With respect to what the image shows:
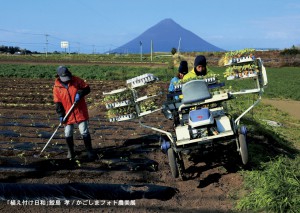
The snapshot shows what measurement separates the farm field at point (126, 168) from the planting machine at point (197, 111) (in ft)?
1.37

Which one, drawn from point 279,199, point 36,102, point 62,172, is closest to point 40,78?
point 36,102

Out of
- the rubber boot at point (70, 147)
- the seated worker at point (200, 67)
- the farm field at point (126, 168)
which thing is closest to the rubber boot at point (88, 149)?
the farm field at point (126, 168)

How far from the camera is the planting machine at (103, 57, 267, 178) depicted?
5152mm

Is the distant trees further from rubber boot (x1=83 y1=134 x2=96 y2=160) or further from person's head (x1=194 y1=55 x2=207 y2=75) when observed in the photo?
rubber boot (x1=83 y1=134 x2=96 y2=160)

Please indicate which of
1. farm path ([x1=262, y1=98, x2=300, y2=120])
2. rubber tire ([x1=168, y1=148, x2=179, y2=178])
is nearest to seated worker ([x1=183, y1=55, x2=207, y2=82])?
rubber tire ([x1=168, y1=148, x2=179, y2=178])

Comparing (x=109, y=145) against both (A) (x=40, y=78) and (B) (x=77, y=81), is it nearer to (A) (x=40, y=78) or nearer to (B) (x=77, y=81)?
(B) (x=77, y=81)

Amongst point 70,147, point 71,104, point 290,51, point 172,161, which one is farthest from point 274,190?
point 290,51

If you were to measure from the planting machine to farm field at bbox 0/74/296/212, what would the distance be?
0.42 metres

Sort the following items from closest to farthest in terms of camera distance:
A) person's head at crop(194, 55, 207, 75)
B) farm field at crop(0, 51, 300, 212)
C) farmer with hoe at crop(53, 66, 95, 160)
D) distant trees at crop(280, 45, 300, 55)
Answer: farm field at crop(0, 51, 300, 212) → person's head at crop(194, 55, 207, 75) → farmer with hoe at crop(53, 66, 95, 160) → distant trees at crop(280, 45, 300, 55)

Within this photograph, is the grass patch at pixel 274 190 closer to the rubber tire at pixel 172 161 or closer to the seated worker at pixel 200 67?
the rubber tire at pixel 172 161

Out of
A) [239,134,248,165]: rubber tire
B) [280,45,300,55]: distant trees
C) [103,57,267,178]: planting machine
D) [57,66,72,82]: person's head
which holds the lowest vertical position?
[239,134,248,165]: rubber tire

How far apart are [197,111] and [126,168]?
160 centimetres

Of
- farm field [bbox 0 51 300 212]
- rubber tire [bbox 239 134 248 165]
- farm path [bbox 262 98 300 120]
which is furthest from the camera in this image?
farm path [bbox 262 98 300 120]

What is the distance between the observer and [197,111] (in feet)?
17.1
